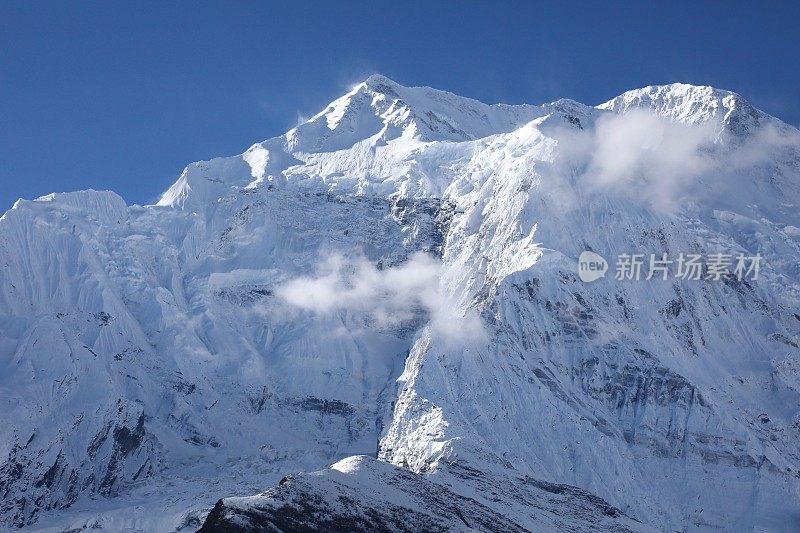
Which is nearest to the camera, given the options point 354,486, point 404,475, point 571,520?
point 354,486

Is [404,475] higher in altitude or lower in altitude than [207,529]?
higher

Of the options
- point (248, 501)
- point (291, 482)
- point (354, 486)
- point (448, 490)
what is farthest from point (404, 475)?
point (248, 501)

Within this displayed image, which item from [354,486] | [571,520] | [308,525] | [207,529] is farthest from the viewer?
[571,520]

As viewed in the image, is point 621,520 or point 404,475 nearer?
point 404,475

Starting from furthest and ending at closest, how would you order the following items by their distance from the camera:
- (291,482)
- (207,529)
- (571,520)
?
(571,520), (291,482), (207,529)

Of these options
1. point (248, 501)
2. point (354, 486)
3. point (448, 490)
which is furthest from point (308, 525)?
point (448, 490)

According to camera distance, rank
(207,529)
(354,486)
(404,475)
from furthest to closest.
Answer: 1. (404,475)
2. (354,486)
3. (207,529)

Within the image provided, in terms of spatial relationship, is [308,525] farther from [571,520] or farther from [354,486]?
[571,520]

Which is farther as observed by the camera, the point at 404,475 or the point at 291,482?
the point at 404,475

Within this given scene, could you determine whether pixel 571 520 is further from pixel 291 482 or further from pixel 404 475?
pixel 291 482
